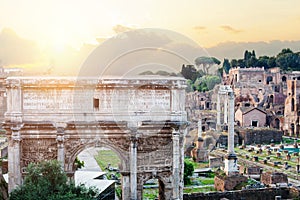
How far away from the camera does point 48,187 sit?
45.0 ft

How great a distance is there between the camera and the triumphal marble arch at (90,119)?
50.9 ft

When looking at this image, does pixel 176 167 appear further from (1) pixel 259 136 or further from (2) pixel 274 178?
(1) pixel 259 136

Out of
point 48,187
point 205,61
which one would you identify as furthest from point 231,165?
point 48,187

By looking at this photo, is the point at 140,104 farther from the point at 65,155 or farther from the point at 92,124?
the point at 65,155

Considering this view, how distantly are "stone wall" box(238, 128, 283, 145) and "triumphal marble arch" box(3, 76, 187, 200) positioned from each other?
99.0 feet

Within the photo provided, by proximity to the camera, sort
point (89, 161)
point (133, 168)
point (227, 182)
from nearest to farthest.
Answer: point (133, 168)
point (227, 182)
point (89, 161)

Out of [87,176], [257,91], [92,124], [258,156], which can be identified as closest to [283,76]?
[257,91]

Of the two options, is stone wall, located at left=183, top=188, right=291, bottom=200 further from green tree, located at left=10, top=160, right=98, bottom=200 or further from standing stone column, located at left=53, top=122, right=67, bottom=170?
green tree, located at left=10, top=160, right=98, bottom=200

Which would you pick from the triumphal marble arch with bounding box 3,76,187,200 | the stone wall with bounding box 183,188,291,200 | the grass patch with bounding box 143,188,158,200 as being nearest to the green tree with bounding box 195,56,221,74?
the triumphal marble arch with bounding box 3,76,187,200

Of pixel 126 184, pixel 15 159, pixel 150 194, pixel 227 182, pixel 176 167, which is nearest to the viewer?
pixel 15 159

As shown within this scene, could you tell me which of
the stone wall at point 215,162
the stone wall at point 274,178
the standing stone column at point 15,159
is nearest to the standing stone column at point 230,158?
the stone wall at point 274,178

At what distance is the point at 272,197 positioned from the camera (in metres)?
20.5

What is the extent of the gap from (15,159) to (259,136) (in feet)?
112

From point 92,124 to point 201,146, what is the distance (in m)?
19.6
